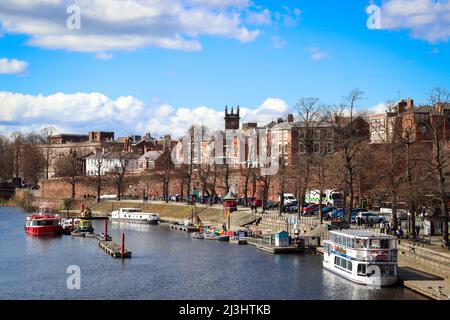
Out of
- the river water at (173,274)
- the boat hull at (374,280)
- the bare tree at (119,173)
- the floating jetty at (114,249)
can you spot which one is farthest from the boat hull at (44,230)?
the boat hull at (374,280)

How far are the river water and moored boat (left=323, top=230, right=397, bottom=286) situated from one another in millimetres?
784

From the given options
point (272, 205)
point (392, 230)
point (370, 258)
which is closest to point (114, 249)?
point (392, 230)

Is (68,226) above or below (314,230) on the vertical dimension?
below

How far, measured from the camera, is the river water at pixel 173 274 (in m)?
44.9

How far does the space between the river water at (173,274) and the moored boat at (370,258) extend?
2.57ft

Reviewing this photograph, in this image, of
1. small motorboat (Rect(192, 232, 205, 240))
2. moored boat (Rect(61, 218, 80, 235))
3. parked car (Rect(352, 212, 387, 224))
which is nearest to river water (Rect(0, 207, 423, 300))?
small motorboat (Rect(192, 232, 205, 240))

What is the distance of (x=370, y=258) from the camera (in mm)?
45875

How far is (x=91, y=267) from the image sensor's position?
56688 mm

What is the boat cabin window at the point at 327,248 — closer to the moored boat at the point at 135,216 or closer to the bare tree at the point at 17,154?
the moored boat at the point at 135,216

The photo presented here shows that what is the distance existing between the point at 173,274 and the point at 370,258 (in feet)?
46.8

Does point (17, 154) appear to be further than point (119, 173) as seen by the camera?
Yes

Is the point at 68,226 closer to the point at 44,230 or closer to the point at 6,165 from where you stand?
the point at 44,230
